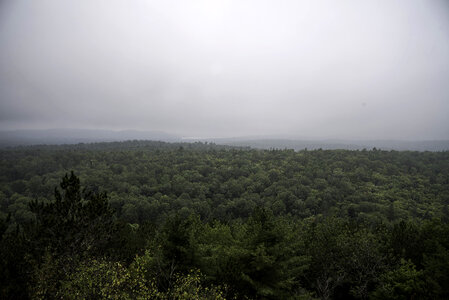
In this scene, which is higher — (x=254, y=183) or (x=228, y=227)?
(x=228, y=227)

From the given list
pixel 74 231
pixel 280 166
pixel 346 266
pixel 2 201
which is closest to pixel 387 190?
pixel 280 166

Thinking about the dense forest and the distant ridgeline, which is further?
the distant ridgeline

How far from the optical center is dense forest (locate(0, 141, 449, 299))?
10.9 meters

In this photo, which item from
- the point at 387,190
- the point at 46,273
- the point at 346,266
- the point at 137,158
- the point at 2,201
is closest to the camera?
the point at 46,273

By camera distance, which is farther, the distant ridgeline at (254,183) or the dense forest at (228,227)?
the distant ridgeline at (254,183)

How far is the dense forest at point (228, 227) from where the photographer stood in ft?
35.8

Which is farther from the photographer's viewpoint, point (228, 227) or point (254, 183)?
point (254, 183)

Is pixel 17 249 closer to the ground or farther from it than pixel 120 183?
farther from it

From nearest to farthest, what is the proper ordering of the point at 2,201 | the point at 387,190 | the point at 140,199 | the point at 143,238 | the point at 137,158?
the point at 143,238, the point at 2,201, the point at 140,199, the point at 387,190, the point at 137,158

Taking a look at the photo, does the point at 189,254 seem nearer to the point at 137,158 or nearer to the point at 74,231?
the point at 74,231

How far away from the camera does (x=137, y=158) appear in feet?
348

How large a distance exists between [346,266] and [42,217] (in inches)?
993

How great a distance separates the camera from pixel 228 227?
26.2m

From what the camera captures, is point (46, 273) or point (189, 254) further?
point (189, 254)
